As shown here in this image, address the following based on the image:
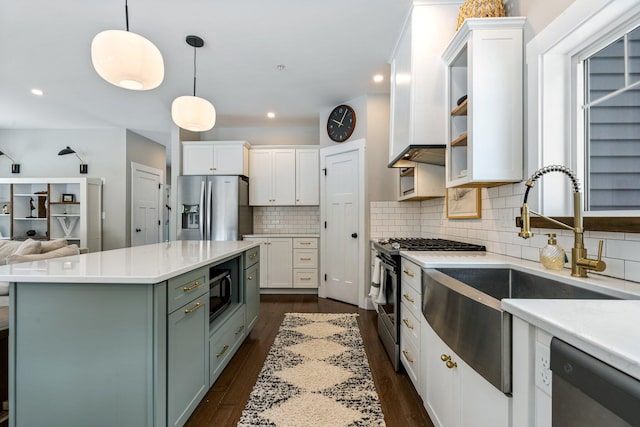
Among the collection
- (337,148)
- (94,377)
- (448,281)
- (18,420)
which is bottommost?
(18,420)

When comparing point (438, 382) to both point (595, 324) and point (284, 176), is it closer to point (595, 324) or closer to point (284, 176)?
point (595, 324)

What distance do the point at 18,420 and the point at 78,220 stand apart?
4824 mm

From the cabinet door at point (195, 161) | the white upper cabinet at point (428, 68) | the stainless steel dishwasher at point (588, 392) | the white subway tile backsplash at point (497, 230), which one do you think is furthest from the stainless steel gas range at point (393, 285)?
the cabinet door at point (195, 161)

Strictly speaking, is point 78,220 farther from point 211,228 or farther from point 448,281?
point 448,281

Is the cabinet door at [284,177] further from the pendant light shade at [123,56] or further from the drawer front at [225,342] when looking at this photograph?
the pendant light shade at [123,56]

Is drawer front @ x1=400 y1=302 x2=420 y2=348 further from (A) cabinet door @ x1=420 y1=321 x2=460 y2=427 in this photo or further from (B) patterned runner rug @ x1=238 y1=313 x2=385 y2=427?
(B) patterned runner rug @ x1=238 y1=313 x2=385 y2=427

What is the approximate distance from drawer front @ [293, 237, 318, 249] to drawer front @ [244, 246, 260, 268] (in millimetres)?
1489

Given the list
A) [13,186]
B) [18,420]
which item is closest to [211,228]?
[18,420]

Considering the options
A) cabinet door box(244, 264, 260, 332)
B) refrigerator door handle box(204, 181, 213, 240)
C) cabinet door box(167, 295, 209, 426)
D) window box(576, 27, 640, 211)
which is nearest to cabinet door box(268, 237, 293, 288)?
refrigerator door handle box(204, 181, 213, 240)

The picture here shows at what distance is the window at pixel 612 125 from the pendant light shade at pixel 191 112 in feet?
8.23

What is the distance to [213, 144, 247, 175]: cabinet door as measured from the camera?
4758 millimetres

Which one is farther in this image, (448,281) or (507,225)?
(507,225)

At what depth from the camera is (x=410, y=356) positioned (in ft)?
6.67

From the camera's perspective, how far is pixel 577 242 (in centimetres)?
125
